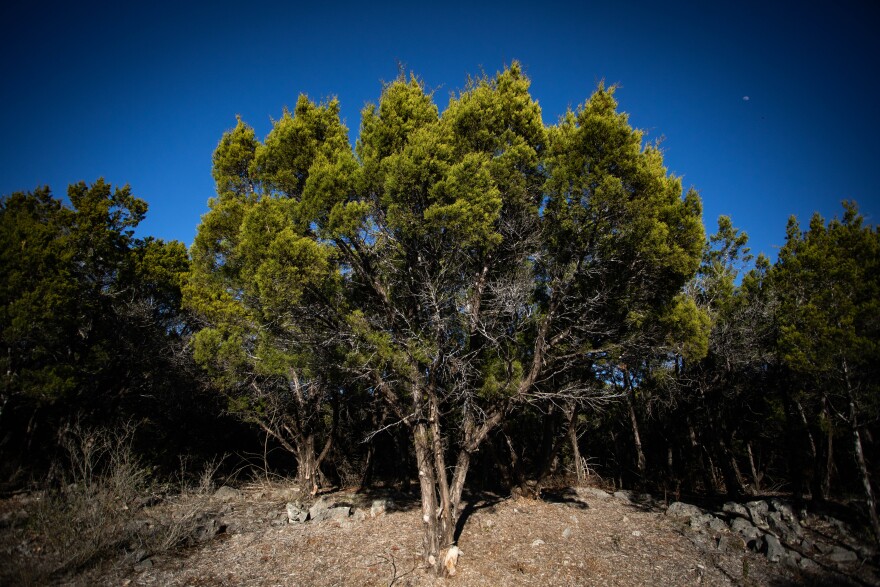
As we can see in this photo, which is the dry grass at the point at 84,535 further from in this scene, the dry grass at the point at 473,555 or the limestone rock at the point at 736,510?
the limestone rock at the point at 736,510

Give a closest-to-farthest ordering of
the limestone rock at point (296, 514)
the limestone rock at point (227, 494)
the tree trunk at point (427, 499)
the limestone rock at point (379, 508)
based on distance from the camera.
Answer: the tree trunk at point (427, 499)
the limestone rock at point (296, 514)
the limestone rock at point (379, 508)
the limestone rock at point (227, 494)

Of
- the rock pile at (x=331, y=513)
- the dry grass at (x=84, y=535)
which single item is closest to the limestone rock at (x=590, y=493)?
the rock pile at (x=331, y=513)

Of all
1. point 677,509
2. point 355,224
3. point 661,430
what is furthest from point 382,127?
point 661,430

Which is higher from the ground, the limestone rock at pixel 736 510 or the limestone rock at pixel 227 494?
the limestone rock at pixel 736 510

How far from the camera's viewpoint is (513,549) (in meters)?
7.32

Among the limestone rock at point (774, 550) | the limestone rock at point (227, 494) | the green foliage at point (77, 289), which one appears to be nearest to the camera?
the limestone rock at point (774, 550)

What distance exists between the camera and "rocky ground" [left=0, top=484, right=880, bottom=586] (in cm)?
625

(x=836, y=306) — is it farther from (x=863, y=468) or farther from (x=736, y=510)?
(x=736, y=510)

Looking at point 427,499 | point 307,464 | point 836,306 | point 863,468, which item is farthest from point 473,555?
point 836,306

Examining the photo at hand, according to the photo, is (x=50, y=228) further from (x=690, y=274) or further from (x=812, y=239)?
(x=812, y=239)

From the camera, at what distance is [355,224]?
259 inches

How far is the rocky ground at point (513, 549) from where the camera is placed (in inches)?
246

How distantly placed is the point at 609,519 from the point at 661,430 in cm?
827

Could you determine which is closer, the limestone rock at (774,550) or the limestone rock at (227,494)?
the limestone rock at (774,550)
